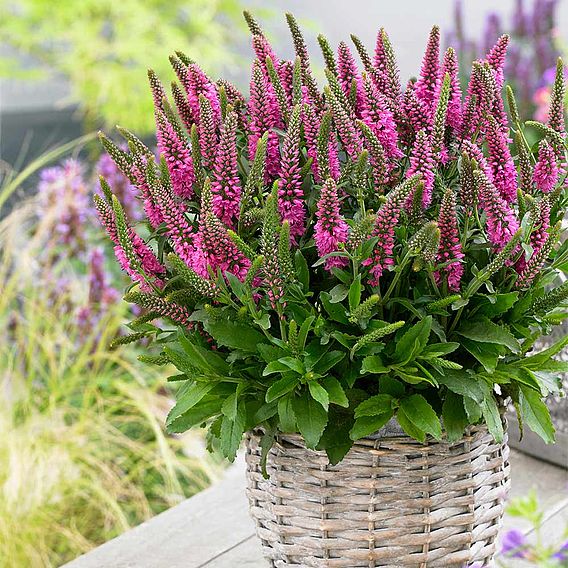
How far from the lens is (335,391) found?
592 mm

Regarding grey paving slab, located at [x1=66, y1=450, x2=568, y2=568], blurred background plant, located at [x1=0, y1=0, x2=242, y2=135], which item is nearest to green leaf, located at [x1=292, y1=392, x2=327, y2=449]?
grey paving slab, located at [x1=66, y1=450, x2=568, y2=568]

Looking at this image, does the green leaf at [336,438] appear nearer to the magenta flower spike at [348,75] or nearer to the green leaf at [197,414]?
the green leaf at [197,414]

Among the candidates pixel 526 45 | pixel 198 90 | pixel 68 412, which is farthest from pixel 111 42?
pixel 198 90

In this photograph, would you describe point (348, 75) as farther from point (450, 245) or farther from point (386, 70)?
point (450, 245)

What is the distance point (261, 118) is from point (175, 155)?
0.07m

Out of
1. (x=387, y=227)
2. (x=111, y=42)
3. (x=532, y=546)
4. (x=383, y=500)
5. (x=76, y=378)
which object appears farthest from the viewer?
(x=111, y=42)

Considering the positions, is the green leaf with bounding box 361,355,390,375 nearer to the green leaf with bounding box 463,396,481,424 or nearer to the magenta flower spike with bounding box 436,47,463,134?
the green leaf with bounding box 463,396,481,424

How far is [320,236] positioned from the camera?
57 cm

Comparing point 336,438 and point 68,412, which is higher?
point 68,412

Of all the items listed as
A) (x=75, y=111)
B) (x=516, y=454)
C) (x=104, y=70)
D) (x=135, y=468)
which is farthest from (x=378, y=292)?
(x=75, y=111)

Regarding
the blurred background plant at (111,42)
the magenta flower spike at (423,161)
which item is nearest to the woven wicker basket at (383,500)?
the magenta flower spike at (423,161)

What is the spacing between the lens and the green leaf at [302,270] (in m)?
0.59

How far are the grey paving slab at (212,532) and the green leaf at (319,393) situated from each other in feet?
1.37

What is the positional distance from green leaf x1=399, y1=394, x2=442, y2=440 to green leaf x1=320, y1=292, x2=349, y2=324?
0.25 feet
